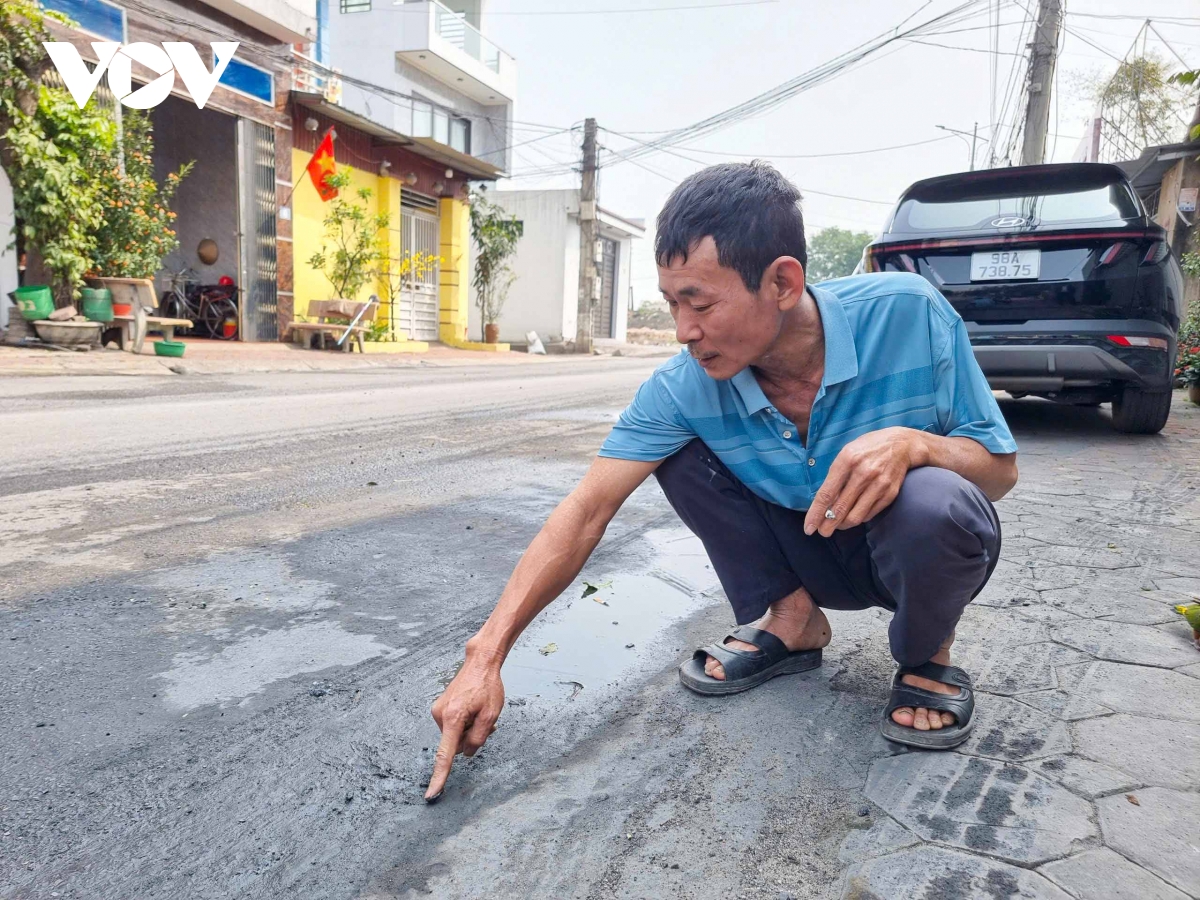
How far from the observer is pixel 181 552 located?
9.31 feet

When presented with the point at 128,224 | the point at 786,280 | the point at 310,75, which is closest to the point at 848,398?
the point at 786,280

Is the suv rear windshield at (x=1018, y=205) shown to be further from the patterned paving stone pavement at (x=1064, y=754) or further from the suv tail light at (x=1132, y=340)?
the patterned paving stone pavement at (x=1064, y=754)

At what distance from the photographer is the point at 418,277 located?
1888cm

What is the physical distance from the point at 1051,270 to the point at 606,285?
26.2 m

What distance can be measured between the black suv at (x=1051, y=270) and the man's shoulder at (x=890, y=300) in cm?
334

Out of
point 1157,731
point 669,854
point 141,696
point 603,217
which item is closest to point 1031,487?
point 1157,731

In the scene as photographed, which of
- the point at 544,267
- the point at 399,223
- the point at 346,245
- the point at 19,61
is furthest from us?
the point at 544,267

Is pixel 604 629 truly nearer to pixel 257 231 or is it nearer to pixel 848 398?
pixel 848 398

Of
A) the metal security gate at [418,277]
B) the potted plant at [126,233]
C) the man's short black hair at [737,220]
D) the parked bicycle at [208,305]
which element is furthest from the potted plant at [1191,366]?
the metal security gate at [418,277]

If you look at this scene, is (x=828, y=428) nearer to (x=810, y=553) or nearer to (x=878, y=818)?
(x=810, y=553)

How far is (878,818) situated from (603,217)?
88.5 ft

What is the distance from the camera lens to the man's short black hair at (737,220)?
1652 mm

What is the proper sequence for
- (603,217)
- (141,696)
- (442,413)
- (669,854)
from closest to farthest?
1. (669,854)
2. (141,696)
3. (442,413)
4. (603,217)

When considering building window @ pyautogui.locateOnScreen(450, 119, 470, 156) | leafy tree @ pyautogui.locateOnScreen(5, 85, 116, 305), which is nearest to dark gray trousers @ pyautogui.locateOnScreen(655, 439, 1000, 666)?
leafy tree @ pyautogui.locateOnScreen(5, 85, 116, 305)
